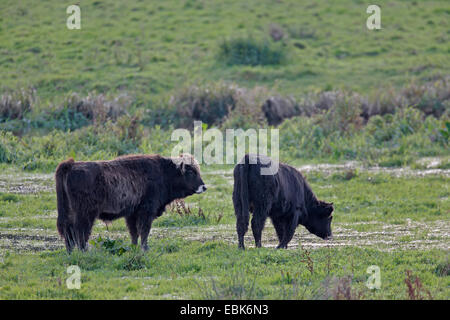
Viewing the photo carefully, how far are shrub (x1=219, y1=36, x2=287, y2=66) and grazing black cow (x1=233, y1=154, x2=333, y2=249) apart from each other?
17.7 meters

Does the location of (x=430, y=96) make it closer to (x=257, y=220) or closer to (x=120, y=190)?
(x=257, y=220)

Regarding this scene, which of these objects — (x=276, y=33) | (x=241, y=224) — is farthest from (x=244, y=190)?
(x=276, y=33)

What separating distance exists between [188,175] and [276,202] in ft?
5.57

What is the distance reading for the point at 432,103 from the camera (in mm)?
24891

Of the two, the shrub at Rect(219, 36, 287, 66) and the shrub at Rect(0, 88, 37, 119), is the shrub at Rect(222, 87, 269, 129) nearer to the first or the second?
the shrub at Rect(219, 36, 287, 66)

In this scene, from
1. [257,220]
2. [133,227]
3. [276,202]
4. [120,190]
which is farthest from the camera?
[276,202]

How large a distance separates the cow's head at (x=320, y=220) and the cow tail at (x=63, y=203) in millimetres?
4697

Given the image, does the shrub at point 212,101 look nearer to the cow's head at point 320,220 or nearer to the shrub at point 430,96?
the shrub at point 430,96

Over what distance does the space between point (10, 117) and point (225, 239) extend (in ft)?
40.9

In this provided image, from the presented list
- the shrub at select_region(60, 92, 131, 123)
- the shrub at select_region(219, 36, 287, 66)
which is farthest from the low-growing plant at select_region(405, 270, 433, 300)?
the shrub at select_region(219, 36, 287, 66)

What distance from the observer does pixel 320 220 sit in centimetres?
1291

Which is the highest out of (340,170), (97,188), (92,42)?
(92,42)

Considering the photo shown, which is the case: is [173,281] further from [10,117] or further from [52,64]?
[52,64]
